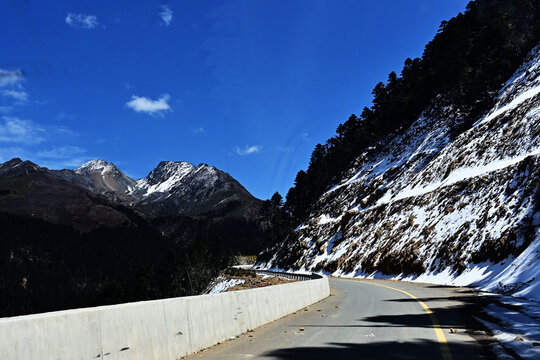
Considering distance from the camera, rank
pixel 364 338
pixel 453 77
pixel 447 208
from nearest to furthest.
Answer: pixel 364 338
pixel 447 208
pixel 453 77

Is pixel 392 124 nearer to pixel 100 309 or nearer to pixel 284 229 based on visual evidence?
pixel 284 229

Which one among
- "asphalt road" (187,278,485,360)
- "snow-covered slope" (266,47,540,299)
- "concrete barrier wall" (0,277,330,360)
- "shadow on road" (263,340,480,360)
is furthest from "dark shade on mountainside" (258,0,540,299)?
"concrete barrier wall" (0,277,330,360)

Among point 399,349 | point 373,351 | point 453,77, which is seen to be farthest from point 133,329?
point 453,77

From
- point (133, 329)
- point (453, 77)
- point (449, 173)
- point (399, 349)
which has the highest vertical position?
point (453, 77)

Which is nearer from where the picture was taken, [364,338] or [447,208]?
[364,338]

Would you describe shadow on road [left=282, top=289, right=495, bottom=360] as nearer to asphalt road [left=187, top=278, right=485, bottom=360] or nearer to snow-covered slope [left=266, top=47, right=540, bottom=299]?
asphalt road [left=187, top=278, right=485, bottom=360]

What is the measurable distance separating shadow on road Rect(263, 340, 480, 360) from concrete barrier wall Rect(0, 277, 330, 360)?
1583mm

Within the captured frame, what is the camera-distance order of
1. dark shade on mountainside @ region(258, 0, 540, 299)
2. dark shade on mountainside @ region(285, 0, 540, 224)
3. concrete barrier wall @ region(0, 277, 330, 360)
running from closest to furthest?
concrete barrier wall @ region(0, 277, 330, 360) → dark shade on mountainside @ region(258, 0, 540, 299) → dark shade on mountainside @ region(285, 0, 540, 224)

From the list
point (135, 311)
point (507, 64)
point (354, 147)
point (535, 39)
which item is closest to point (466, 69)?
point (507, 64)

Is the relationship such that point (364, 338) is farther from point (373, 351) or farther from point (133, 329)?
point (133, 329)

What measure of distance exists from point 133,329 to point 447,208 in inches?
1332

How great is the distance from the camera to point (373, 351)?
6.91m

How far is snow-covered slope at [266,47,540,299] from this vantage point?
24000mm

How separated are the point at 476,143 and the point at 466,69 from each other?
1899cm
